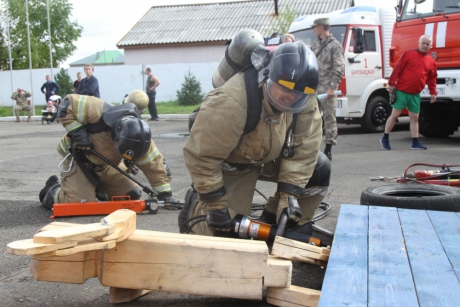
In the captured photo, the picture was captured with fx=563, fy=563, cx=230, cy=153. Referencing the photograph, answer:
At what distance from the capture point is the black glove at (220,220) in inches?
134

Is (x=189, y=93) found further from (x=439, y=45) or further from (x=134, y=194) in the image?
(x=134, y=194)

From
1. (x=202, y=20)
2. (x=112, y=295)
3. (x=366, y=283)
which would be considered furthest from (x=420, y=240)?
(x=202, y=20)

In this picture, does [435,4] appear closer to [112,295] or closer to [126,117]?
[126,117]

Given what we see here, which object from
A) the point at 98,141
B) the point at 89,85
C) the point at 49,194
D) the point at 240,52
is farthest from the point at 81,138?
the point at 89,85

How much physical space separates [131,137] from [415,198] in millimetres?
2419

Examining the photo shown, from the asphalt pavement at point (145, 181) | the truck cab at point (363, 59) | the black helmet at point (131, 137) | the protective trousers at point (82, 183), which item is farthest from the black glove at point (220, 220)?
the truck cab at point (363, 59)

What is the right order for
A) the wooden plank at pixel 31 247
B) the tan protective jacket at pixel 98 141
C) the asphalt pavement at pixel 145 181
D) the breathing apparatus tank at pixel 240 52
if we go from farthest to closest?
the tan protective jacket at pixel 98 141
the breathing apparatus tank at pixel 240 52
the asphalt pavement at pixel 145 181
the wooden plank at pixel 31 247

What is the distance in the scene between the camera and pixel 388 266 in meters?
2.53

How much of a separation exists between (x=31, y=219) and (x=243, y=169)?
2367 millimetres

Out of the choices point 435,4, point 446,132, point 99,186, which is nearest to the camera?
point 99,186

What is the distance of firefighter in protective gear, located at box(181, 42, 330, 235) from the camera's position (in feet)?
10.8

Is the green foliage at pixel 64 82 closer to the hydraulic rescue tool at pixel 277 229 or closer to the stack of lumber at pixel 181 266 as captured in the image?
the hydraulic rescue tool at pixel 277 229

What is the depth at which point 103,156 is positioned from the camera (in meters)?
5.34

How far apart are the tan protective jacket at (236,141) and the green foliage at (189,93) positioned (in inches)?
932
